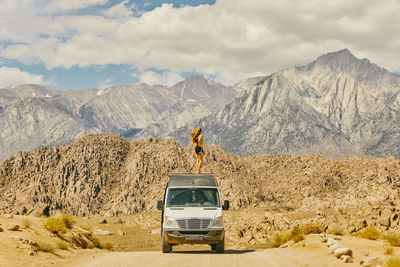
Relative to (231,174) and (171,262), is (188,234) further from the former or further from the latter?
(231,174)

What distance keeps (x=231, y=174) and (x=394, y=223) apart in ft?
258

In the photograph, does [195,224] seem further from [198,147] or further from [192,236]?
[198,147]

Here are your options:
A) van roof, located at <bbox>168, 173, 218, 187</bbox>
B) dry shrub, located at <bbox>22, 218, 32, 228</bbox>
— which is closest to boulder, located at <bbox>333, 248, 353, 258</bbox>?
van roof, located at <bbox>168, 173, 218, 187</bbox>

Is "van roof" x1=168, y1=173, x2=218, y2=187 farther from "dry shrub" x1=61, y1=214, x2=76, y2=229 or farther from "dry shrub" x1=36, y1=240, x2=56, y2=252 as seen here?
"dry shrub" x1=61, y1=214, x2=76, y2=229

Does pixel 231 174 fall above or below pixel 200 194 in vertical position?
below

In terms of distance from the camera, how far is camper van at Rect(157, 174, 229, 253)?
61.2ft

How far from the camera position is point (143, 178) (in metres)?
127

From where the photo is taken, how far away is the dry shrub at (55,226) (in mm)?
23500

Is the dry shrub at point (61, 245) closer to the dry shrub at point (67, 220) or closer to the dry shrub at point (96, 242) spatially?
the dry shrub at point (67, 220)

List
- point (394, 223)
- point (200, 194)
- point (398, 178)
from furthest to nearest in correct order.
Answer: point (398, 178) → point (394, 223) → point (200, 194)

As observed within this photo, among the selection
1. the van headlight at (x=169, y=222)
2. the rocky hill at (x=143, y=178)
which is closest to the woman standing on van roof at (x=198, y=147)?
the van headlight at (x=169, y=222)

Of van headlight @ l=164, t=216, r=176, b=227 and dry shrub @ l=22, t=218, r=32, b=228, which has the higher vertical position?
van headlight @ l=164, t=216, r=176, b=227

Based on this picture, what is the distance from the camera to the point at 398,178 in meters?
108

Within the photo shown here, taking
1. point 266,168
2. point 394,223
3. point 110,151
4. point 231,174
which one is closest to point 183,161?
point 231,174
